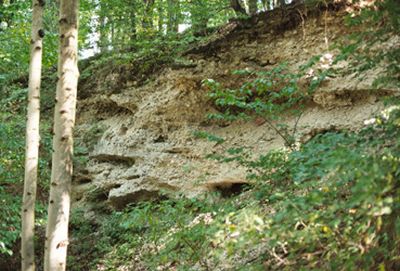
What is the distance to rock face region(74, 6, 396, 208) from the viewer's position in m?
6.94

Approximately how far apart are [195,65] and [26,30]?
4829mm

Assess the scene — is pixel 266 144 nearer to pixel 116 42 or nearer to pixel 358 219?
pixel 358 219

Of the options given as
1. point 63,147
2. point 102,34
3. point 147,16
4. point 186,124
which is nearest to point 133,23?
point 147,16

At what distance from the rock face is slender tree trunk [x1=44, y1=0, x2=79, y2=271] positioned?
2878mm

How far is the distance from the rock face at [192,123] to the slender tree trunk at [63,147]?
2878 millimetres

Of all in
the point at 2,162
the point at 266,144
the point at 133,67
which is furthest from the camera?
the point at 133,67

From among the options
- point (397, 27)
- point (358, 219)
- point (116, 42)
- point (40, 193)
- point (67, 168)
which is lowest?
point (40, 193)

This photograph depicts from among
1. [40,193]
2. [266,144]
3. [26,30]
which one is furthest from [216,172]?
[26,30]

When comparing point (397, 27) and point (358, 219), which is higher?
point (397, 27)

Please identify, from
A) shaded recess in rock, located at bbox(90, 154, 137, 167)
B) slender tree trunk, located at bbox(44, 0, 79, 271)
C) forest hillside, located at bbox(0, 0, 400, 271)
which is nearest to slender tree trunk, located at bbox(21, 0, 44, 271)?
forest hillside, located at bbox(0, 0, 400, 271)

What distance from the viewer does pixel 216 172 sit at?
7465 mm

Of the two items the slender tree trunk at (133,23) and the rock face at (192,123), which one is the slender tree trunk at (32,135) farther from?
the slender tree trunk at (133,23)

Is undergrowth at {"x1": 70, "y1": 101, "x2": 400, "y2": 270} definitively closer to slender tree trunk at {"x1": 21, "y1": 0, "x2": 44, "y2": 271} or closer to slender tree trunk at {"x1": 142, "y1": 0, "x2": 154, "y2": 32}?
slender tree trunk at {"x1": 21, "y1": 0, "x2": 44, "y2": 271}

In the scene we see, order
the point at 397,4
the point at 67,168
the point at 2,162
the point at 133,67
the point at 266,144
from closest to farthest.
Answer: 1. the point at 397,4
2. the point at 67,168
3. the point at 2,162
4. the point at 266,144
5. the point at 133,67
